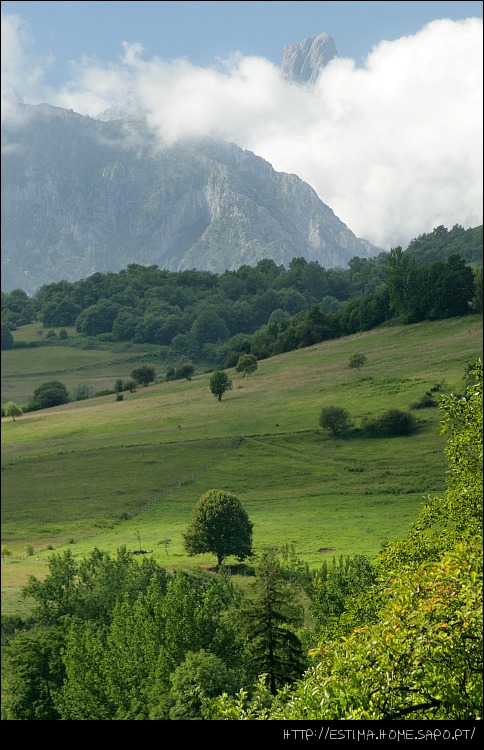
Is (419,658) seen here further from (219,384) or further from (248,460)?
(219,384)

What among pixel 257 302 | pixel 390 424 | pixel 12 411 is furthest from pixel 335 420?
pixel 257 302

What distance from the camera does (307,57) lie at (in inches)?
926

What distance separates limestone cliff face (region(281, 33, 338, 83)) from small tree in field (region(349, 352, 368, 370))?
82.1 feet

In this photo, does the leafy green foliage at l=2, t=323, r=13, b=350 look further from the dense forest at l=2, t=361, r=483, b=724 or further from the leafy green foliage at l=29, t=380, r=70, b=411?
the dense forest at l=2, t=361, r=483, b=724

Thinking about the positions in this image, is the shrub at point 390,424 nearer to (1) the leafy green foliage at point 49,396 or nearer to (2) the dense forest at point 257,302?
(2) the dense forest at point 257,302

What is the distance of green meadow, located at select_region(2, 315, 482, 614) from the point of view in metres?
35.7

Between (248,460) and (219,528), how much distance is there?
8376 mm

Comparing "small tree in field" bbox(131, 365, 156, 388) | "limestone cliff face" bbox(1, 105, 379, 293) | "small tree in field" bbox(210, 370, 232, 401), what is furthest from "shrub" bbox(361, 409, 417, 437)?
"limestone cliff face" bbox(1, 105, 379, 293)

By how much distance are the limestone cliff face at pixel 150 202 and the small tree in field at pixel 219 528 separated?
61845mm

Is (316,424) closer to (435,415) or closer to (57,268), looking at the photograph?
(435,415)

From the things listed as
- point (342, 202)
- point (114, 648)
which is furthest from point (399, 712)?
point (342, 202)

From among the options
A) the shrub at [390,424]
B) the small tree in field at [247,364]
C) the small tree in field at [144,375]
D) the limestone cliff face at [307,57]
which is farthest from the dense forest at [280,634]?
the small tree in field at [144,375]

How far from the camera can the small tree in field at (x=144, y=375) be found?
6009cm

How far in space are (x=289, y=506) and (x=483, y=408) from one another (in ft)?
94.1
